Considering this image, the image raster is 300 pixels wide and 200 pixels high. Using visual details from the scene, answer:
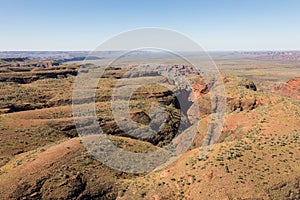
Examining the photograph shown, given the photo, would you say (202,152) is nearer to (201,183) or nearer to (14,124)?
(201,183)

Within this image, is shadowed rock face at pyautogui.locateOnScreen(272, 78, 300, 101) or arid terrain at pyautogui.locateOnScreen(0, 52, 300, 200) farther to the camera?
shadowed rock face at pyautogui.locateOnScreen(272, 78, 300, 101)

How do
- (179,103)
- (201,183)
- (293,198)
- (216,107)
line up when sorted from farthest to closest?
(179,103), (216,107), (201,183), (293,198)

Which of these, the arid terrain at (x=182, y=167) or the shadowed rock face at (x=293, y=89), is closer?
the arid terrain at (x=182, y=167)

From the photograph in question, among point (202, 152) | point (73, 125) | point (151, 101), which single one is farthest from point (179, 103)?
point (202, 152)

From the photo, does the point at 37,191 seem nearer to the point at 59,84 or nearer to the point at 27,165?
the point at 27,165

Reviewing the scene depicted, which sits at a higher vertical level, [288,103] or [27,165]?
[288,103]

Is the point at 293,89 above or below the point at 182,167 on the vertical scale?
Answer: above

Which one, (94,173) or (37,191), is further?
(94,173)

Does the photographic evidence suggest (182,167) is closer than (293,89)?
Yes

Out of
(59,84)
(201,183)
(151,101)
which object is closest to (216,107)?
(151,101)

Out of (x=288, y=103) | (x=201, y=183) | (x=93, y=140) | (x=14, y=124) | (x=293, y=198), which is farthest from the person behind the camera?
(x=14, y=124)
